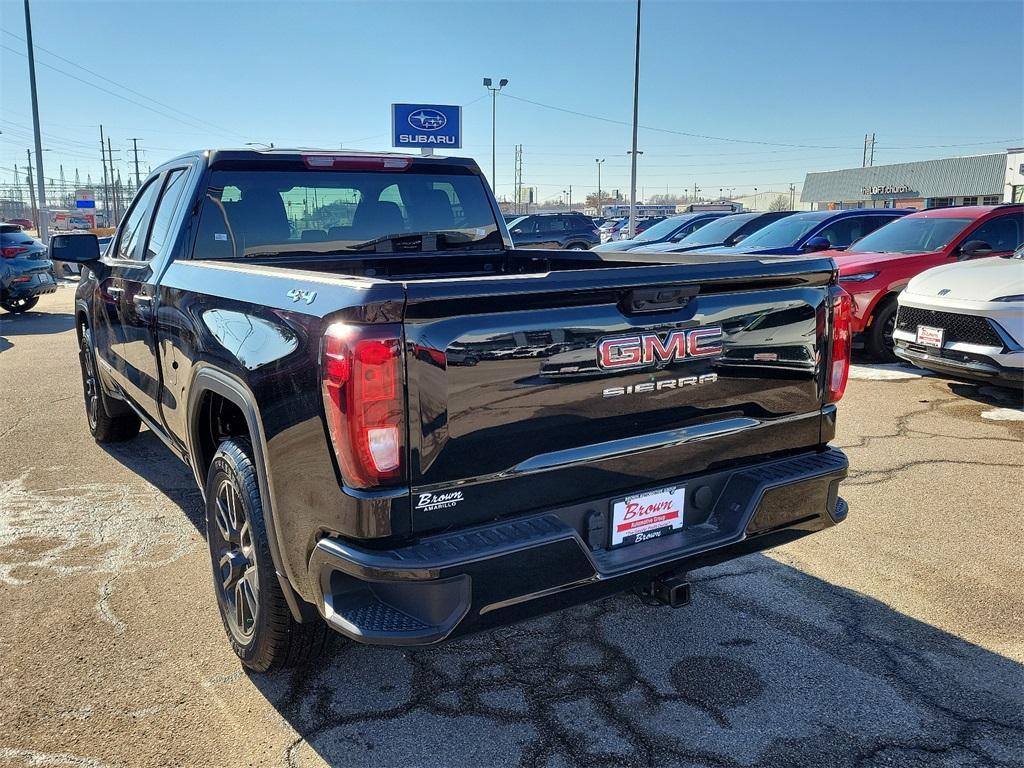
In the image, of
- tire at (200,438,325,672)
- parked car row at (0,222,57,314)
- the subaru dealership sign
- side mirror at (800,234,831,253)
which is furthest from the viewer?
the subaru dealership sign

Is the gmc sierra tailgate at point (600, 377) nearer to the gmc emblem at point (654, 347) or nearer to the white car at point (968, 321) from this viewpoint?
the gmc emblem at point (654, 347)

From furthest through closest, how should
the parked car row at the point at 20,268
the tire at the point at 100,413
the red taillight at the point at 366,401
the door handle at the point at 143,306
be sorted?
the parked car row at the point at 20,268 < the tire at the point at 100,413 < the door handle at the point at 143,306 < the red taillight at the point at 366,401

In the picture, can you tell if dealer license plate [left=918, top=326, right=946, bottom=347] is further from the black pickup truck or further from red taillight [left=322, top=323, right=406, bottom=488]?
red taillight [left=322, top=323, right=406, bottom=488]

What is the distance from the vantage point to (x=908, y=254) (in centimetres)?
892

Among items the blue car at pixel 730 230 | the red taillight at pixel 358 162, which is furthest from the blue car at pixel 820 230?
the red taillight at pixel 358 162

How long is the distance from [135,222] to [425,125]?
2715cm

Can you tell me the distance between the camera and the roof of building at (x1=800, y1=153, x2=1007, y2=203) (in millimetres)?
61969

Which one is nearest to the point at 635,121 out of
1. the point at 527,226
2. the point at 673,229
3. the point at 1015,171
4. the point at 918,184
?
the point at 527,226

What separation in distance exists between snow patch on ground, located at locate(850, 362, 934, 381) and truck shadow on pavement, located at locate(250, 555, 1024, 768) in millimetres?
5248

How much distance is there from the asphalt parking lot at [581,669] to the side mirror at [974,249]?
4737mm

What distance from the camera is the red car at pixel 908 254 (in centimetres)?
863

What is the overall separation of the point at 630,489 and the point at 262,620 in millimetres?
1346

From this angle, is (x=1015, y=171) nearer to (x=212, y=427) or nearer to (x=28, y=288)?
(x=28, y=288)

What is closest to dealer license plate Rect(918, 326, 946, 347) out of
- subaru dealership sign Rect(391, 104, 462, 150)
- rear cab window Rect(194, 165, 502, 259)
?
rear cab window Rect(194, 165, 502, 259)
